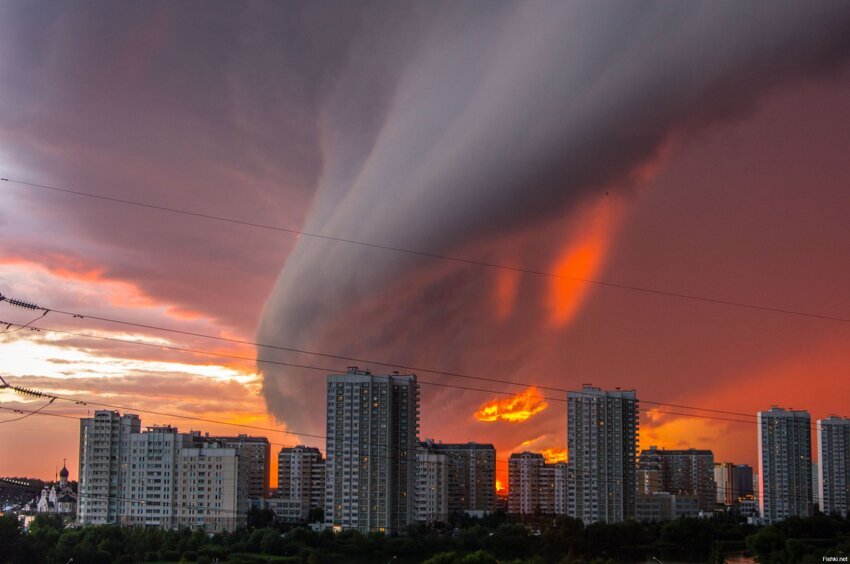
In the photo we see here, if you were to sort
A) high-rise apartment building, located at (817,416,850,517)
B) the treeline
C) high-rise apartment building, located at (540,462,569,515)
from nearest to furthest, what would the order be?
the treeline, high-rise apartment building, located at (540,462,569,515), high-rise apartment building, located at (817,416,850,517)

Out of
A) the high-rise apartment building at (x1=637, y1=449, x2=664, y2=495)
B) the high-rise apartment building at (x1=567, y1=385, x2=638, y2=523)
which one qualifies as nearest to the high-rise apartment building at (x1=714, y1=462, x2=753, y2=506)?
the high-rise apartment building at (x1=637, y1=449, x2=664, y2=495)

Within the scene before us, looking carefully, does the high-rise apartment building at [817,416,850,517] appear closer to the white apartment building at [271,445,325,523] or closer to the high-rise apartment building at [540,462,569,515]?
the high-rise apartment building at [540,462,569,515]

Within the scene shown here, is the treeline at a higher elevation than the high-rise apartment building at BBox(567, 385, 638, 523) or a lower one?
lower

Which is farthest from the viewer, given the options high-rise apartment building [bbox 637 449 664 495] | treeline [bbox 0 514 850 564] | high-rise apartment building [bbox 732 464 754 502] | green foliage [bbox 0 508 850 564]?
high-rise apartment building [bbox 732 464 754 502]

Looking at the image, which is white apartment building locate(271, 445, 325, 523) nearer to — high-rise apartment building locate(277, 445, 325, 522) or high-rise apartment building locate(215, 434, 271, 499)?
high-rise apartment building locate(277, 445, 325, 522)

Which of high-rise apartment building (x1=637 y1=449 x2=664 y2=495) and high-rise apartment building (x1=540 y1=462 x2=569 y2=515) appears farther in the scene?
high-rise apartment building (x1=637 y1=449 x2=664 y2=495)
